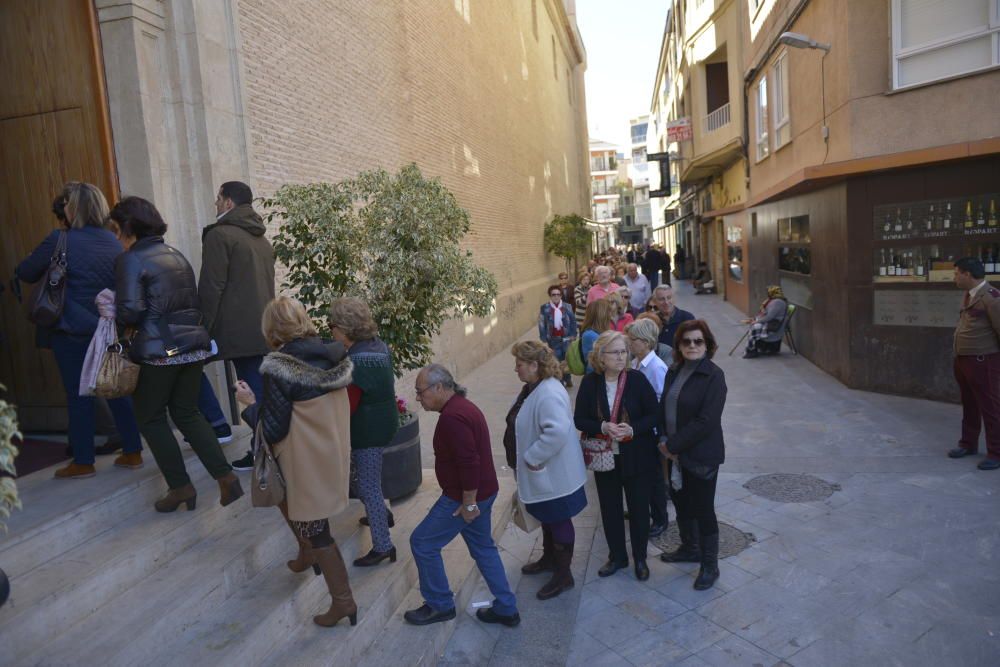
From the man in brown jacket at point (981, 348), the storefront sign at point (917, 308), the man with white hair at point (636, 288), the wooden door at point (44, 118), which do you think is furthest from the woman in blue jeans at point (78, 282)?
the storefront sign at point (917, 308)

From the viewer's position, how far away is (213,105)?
642 centimetres

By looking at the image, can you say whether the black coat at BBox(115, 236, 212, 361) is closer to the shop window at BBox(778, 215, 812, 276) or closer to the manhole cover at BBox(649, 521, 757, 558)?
the manhole cover at BBox(649, 521, 757, 558)

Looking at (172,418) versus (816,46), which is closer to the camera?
(172,418)

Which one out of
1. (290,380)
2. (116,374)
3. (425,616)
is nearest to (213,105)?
(116,374)

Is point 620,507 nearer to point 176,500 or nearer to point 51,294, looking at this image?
point 176,500

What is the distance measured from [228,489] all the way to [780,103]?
1315 centimetres

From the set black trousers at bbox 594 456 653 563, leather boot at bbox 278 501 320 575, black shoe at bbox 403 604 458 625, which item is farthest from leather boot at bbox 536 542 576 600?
leather boot at bbox 278 501 320 575

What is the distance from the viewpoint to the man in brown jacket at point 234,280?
517cm

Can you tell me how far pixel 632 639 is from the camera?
4426 millimetres

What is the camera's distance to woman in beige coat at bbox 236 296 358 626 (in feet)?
12.1

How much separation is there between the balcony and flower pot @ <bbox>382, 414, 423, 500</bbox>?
55.3ft

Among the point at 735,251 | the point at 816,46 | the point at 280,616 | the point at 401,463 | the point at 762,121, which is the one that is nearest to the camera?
the point at 280,616

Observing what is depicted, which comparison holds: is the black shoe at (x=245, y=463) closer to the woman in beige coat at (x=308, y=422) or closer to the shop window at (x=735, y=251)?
the woman in beige coat at (x=308, y=422)

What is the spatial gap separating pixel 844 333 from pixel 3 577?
10323mm
